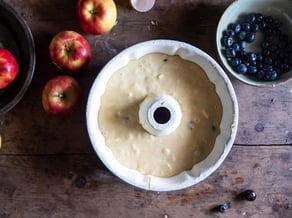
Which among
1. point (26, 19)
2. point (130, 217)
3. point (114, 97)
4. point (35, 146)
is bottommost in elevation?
point (130, 217)

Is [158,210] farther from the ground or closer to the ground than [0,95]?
closer to the ground

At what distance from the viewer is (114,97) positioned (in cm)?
104

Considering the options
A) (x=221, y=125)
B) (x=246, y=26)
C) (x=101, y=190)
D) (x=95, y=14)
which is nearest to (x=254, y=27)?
(x=246, y=26)

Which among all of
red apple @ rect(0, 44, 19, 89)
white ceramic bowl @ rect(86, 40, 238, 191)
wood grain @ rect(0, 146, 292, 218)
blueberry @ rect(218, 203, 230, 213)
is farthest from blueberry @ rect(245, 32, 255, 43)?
red apple @ rect(0, 44, 19, 89)

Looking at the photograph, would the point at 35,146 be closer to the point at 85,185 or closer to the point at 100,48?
the point at 85,185

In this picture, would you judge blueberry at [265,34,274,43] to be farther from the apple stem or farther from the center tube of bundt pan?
the apple stem

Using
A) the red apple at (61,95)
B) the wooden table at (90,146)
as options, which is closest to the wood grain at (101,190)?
the wooden table at (90,146)

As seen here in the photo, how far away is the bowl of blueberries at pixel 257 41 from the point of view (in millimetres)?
1052

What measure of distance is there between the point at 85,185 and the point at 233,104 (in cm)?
33

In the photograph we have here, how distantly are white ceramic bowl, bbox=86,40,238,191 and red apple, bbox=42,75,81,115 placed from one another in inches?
2.1

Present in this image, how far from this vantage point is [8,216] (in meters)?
1.09

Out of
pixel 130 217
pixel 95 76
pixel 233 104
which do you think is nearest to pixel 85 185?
pixel 130 217

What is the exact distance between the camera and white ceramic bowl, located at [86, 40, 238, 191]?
1000 millimetres

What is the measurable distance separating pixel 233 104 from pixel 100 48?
29 centimetres
